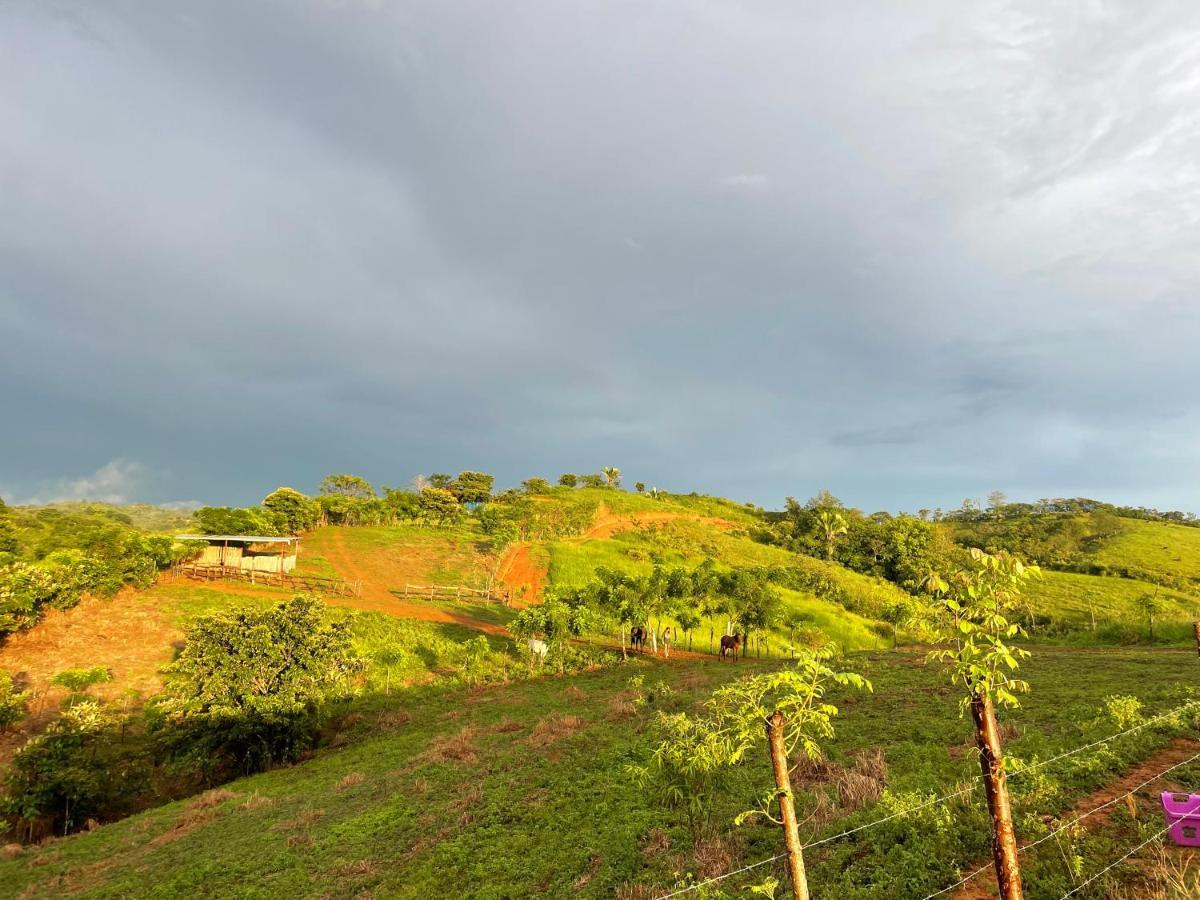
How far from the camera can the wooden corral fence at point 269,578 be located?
157 ft

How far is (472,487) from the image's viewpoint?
125m

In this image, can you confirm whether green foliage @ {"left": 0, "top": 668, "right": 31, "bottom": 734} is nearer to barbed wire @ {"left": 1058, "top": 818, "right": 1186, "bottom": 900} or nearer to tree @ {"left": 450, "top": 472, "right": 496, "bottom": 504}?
barbed wire @ {"left": 1058, "top": 818, "right": 1186, "bottom": 900}

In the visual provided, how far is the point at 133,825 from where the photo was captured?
1956 centimetres

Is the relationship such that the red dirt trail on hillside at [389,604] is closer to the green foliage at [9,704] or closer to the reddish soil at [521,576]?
the reddish soil at [521,576]

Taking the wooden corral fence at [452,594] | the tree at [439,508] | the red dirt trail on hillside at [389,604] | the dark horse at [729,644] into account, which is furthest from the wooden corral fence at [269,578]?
the tree at [439,508]

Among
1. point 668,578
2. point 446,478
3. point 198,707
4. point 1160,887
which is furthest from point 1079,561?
point 446,478

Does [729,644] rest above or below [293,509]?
below

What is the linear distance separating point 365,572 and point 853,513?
106 meters

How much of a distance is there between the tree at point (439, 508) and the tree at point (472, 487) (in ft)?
Result: 74.6

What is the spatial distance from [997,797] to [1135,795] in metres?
8.80

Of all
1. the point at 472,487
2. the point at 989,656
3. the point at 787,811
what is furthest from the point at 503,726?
the point at 472,487

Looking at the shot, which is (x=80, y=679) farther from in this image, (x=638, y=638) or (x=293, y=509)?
(x=293, y=509)

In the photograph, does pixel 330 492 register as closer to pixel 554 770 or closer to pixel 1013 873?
pixel 554 770

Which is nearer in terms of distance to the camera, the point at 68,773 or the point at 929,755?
the point at 929,755
